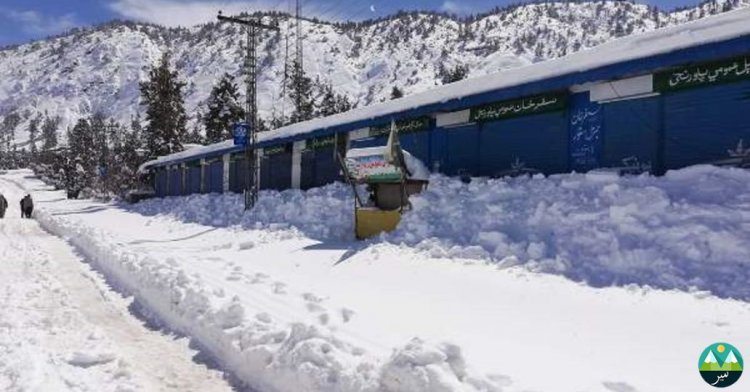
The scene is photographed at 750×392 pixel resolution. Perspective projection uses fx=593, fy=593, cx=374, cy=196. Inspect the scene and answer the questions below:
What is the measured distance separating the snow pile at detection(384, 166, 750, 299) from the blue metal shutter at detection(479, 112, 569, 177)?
1.42 m

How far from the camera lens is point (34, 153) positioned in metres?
145

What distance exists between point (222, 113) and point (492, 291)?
52750 mm

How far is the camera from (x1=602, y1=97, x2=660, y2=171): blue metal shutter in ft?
39.9

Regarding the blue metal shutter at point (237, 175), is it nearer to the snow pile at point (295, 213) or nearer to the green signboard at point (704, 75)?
the snow pile at point (295, 213)

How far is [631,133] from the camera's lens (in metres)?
12.6

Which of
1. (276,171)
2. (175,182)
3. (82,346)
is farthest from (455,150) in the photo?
(175,182)

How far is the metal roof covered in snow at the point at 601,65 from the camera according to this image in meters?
10.5

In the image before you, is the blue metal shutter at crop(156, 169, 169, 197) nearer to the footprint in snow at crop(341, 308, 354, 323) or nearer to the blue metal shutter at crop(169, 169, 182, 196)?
the blue metal shutter at crop(169, 169, 182, 196)

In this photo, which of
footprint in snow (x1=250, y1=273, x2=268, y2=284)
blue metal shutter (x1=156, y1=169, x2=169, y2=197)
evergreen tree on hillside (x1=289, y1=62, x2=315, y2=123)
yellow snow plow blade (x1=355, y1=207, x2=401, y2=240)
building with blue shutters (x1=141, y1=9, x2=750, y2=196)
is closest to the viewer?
footprint in snow (x1=250, y1=273, x2=268, y2=284)

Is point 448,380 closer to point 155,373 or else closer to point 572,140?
point 155,373

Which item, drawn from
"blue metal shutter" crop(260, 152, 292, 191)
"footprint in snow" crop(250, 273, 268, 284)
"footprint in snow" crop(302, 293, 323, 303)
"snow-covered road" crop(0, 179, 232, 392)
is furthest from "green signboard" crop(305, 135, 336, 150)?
"footprint in snow" crop(302, 293, 323, 303)

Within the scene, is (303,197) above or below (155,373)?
above

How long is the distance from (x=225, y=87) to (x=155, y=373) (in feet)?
179

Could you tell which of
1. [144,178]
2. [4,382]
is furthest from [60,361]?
[144,178]
